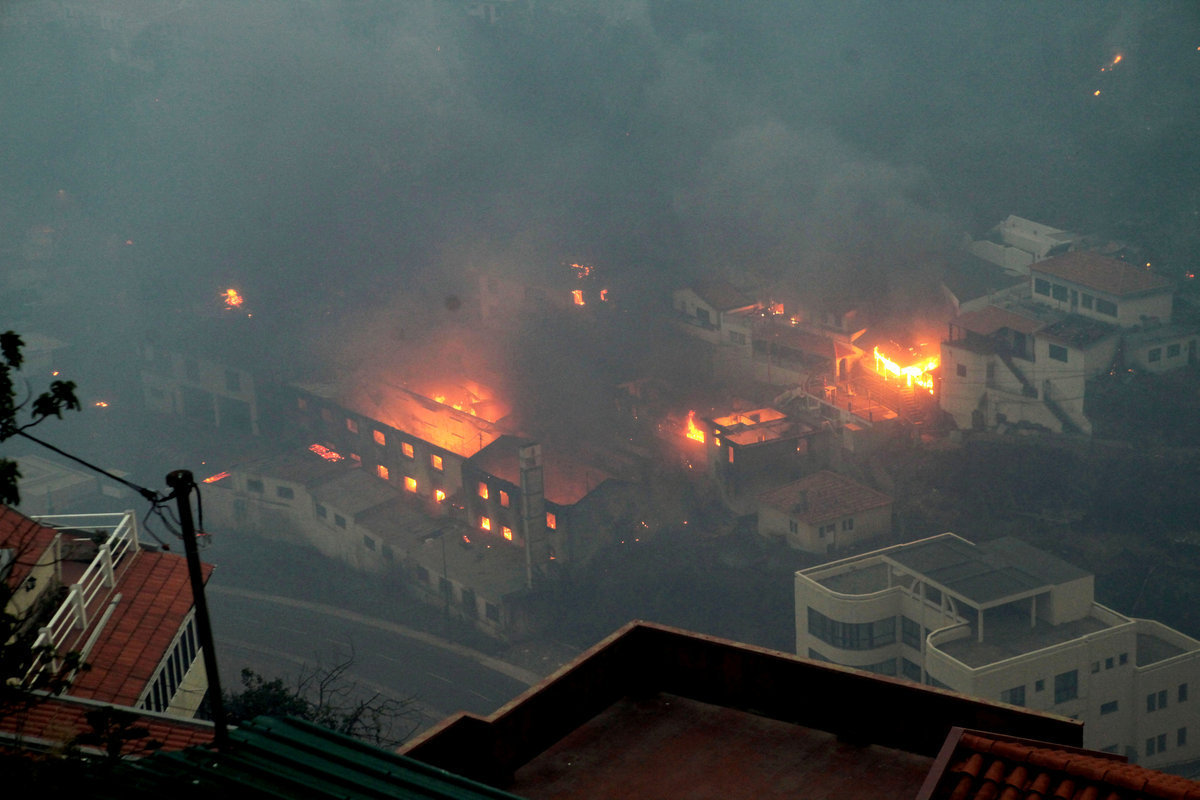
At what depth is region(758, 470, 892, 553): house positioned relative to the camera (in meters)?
34.1

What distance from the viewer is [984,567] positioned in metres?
26.5

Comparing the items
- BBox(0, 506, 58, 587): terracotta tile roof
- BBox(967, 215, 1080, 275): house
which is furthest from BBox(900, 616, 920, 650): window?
BBox(967, 215, 1080, 275): house

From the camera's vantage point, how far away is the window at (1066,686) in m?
24.6

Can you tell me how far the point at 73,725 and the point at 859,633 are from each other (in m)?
21.9

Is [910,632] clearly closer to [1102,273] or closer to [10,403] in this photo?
[1102,273]

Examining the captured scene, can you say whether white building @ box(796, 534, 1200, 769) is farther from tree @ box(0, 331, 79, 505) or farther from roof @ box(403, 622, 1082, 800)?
tree @ box(0, 331, 79, 505)

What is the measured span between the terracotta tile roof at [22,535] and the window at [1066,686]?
70.7 feet

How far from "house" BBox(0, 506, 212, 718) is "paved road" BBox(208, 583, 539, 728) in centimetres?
2135

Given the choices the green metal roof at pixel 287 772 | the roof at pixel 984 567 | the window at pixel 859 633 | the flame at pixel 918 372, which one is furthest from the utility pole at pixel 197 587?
the flame at pixel 918 372

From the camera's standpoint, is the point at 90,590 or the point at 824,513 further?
the point at 824,513

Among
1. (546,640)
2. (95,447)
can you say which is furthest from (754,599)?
(95,447)

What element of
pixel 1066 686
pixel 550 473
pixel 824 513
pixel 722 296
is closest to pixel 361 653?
pixel 550 473

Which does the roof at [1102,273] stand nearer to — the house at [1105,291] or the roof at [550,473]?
the house at [1105,291]

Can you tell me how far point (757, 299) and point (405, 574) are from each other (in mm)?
18210
